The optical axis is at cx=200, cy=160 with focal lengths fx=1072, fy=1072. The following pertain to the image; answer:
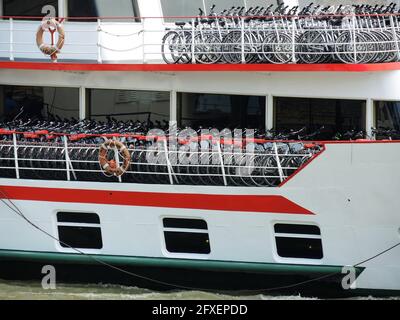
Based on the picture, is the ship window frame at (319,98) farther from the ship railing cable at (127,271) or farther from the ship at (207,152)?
the ship railing cable at (127,271)

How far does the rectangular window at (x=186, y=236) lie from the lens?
14.7 m

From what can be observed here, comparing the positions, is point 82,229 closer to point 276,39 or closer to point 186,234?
point 186,234

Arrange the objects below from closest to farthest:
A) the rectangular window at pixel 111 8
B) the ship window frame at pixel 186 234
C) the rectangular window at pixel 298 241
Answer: the rectangular window at pixel 298 241, the ship window frame at pixel 186 234, the rectangular window at pixel 111 8

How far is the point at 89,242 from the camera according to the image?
49.9 feet

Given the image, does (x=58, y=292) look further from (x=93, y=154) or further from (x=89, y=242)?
(x=93, y=154)

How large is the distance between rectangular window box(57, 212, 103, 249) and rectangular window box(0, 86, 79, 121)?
1.74 meters

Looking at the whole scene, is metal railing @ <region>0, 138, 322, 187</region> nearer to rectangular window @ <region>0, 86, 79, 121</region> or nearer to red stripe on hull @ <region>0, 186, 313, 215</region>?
red stripe on hull @ <region>0, 186, 313, 215</region>

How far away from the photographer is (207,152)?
14.6 m

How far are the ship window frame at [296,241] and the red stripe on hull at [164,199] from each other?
252mm

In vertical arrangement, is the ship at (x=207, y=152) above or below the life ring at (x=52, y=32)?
below

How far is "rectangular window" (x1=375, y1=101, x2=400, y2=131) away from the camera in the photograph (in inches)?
571

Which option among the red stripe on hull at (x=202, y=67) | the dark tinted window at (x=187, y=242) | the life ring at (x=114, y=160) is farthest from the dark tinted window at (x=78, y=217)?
the red stripe on hull at (x=202, y=67)

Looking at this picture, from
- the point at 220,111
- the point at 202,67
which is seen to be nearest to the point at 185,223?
the point at 220,111

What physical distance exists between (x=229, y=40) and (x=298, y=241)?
292 cm
